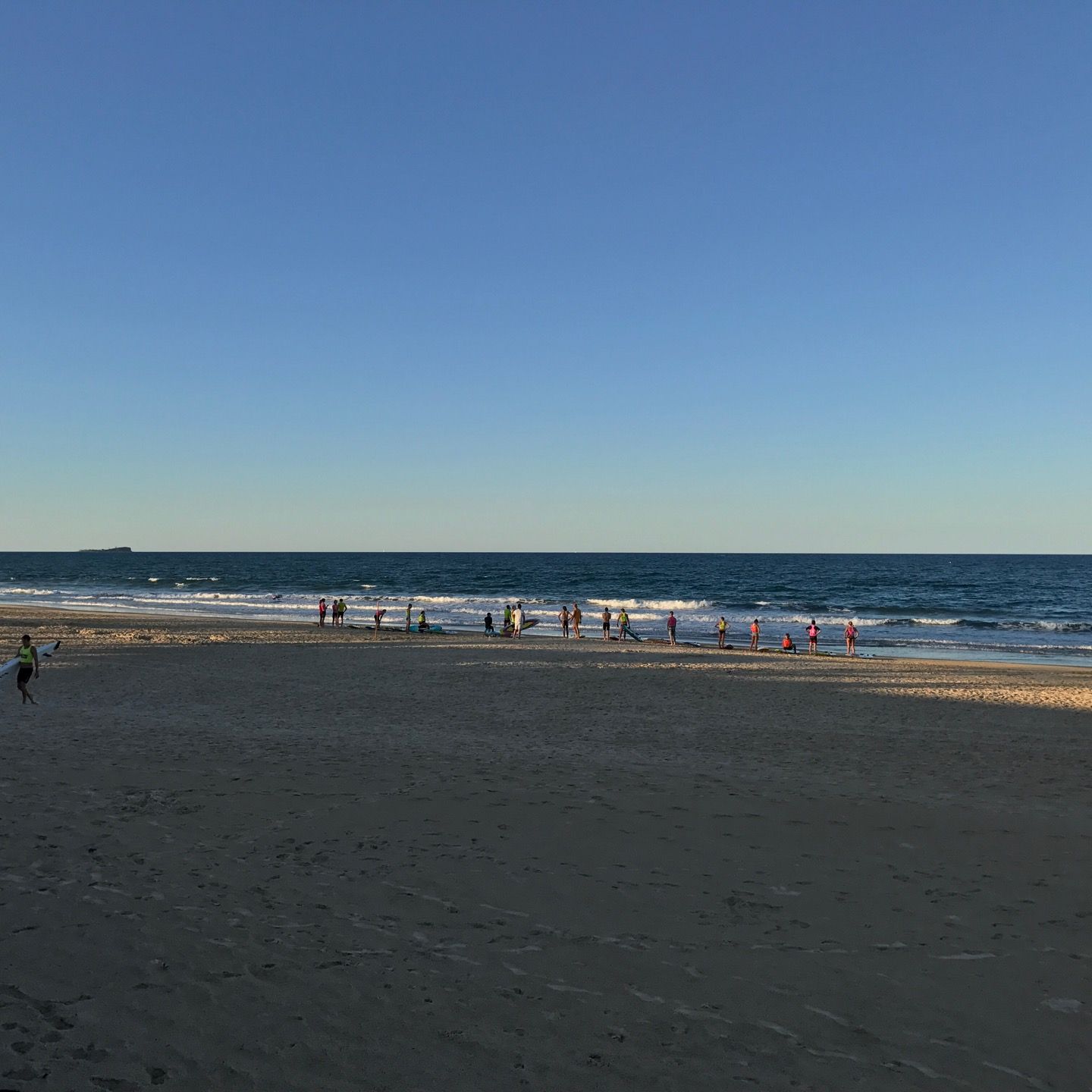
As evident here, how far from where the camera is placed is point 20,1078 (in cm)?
436

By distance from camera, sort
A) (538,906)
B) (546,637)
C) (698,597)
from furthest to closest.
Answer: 1. (698,597)
2. (546,637)
3. (538,906)

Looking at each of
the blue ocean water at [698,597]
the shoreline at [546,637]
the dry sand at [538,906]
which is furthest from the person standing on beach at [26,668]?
the blue ocean water at [698,597]

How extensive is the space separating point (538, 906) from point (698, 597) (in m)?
67.6

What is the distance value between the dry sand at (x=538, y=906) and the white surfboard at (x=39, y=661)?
576 centimetres

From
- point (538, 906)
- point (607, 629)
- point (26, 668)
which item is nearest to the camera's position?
point (538, 906)

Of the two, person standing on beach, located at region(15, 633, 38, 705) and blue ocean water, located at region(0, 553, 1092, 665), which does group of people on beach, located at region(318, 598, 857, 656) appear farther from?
person standing on beach, located at region(15, 633, 38, 705)

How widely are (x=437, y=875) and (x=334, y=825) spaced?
71.7 inches

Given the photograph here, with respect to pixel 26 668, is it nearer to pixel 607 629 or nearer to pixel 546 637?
pixel 546 637

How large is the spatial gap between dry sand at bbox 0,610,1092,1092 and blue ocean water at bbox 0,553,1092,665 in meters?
27.5

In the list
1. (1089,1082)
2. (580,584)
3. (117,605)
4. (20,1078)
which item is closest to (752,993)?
(1089,1082)

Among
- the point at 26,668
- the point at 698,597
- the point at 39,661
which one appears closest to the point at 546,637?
the point at 39,661

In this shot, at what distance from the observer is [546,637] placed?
3697 centimetres

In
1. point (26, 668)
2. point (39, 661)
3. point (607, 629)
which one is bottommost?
point (39, 661)

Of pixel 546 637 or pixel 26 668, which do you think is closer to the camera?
pixel 26 668
